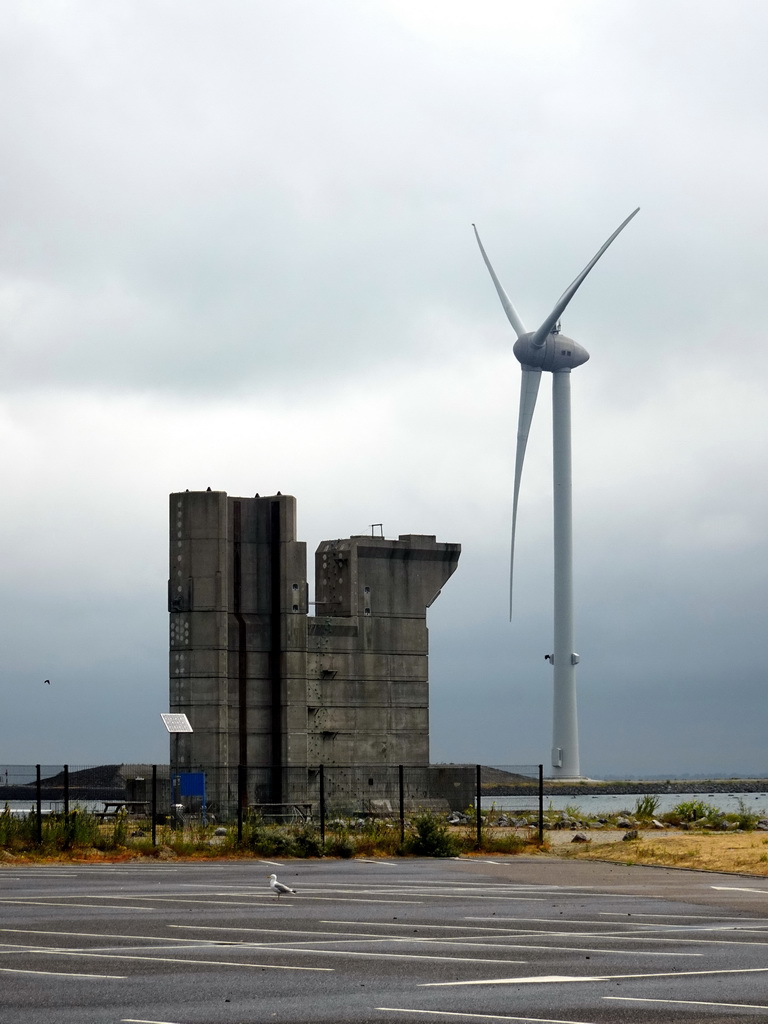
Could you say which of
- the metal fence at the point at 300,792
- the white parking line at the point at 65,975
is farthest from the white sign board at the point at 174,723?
the white parking line at the point at 65,975

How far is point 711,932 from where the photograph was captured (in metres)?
17.2

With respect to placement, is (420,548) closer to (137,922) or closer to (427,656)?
(427,656)

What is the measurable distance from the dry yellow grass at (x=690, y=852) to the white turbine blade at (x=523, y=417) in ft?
153

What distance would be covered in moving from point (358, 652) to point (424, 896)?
31458 mm

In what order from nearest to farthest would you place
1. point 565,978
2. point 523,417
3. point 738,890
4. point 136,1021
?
point 136,1021
point 565,978
point 738,890
point 523,417

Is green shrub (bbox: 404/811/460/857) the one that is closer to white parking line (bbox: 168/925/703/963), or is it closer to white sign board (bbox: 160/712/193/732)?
white sign board (bbox: 160/712/193/732)

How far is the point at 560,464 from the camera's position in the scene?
300 ft

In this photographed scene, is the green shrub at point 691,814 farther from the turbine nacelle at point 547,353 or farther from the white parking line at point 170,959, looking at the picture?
the turbine nacelle at point 547,353

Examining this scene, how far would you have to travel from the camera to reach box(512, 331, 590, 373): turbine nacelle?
312ft

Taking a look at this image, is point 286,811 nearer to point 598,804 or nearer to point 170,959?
point 170,959

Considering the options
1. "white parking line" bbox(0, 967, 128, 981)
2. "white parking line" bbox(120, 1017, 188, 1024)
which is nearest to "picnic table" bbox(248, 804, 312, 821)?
"white parking line" bbox(0, 967, 128, 981)

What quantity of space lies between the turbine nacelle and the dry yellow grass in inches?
2305

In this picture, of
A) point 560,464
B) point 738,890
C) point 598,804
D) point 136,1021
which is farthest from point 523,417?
point 136,1021

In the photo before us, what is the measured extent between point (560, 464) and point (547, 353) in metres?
7.54
